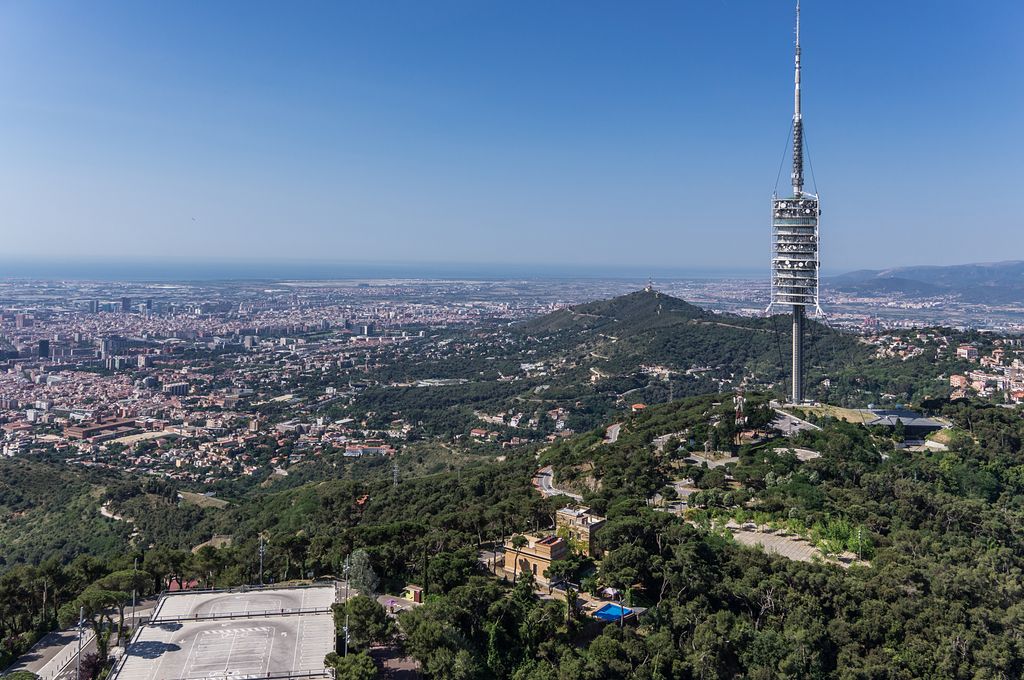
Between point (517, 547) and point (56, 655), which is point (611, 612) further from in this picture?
point (56, 655)

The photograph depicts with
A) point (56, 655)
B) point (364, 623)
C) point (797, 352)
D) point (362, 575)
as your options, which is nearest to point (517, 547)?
point (362, 575)

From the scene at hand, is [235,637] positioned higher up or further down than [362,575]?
further down

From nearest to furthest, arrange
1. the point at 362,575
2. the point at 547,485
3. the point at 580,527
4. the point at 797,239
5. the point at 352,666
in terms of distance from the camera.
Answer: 1. the point at 352,666
2. the point at 362,575
3. the point at 580,527
4. the point at 547,485
5. the point at 797,239

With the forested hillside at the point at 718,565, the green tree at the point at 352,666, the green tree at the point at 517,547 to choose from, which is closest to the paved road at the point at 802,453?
the forested hillside at the point at 718,565

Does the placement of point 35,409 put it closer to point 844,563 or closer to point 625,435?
point 625,435

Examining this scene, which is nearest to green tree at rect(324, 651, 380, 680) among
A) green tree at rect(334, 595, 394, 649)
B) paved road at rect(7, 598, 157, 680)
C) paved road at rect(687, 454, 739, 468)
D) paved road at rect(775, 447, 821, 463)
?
green tree at rect(334, 595, 394, 649)

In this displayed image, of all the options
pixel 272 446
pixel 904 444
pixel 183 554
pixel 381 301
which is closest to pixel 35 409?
pixel 272 446

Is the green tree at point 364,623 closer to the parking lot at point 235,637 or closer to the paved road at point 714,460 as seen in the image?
the parking lot at point 235,637
